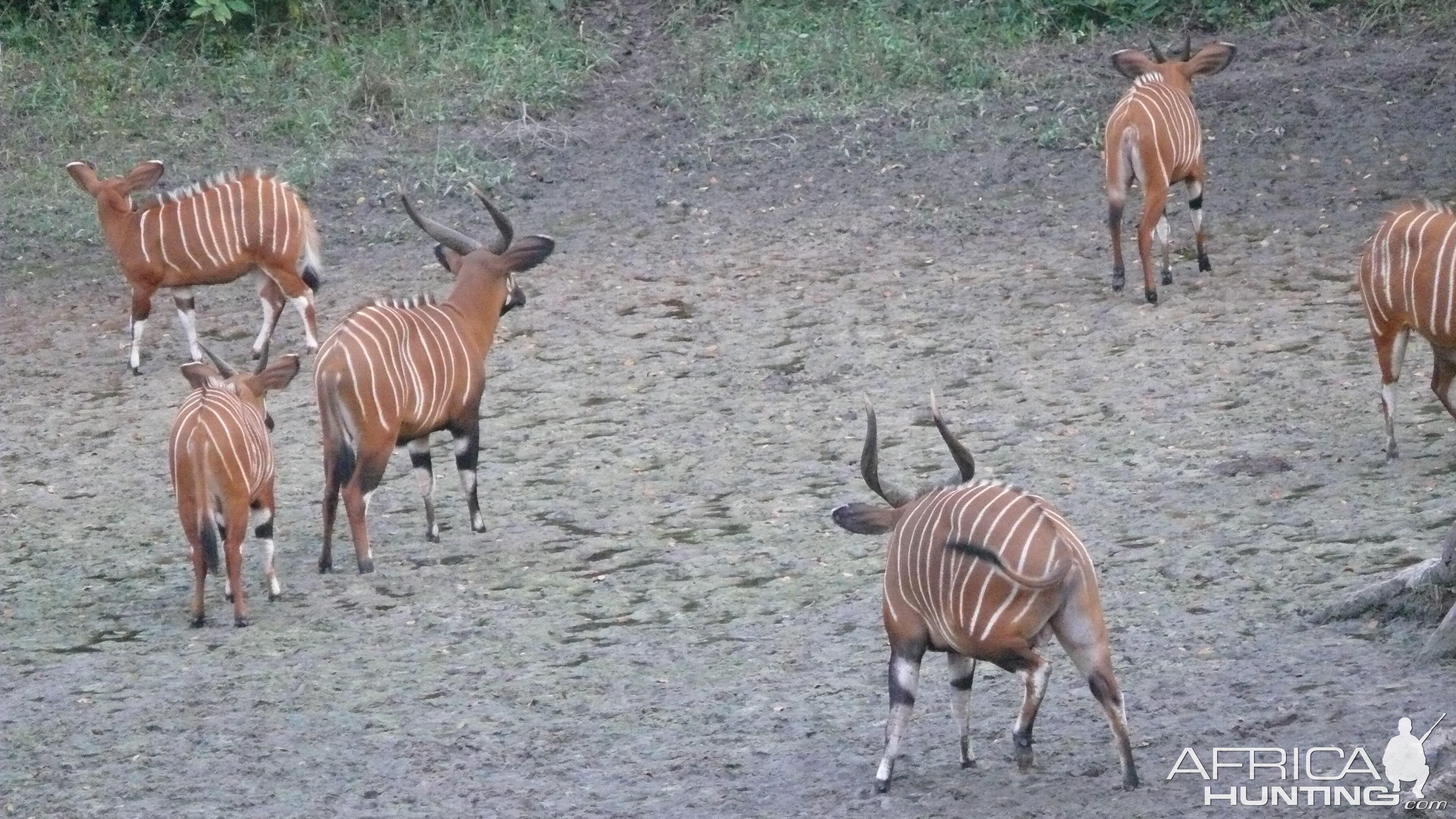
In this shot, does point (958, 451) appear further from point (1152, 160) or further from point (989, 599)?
point (1152, 160)

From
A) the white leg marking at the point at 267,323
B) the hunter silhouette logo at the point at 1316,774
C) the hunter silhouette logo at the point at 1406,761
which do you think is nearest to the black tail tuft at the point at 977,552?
the hunter silhouette logo at the point at 1316,774

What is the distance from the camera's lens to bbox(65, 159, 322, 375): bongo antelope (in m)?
9.90

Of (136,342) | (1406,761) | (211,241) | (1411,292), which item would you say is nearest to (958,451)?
(1406,761)

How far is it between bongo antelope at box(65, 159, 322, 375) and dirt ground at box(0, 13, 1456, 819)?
1.37ft

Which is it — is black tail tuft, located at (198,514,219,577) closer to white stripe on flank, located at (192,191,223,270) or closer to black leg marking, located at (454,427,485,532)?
black leg marking, located at (454,427,485,532)

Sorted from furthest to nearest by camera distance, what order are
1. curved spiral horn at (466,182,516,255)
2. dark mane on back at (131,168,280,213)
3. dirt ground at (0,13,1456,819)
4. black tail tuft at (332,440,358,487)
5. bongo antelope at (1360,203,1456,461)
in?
dark mane on back at (131,168,280,213) → curved spiral horn at (466,182,516,255) → black tail tuft at (332,440,358,487) → bongo antelope at (1360,203,1456,461) → dirt ground at (0,13,1456,819)

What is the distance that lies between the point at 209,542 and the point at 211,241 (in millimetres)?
3746

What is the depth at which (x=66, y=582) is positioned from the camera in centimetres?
725

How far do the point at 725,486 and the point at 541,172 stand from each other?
16.8 feet

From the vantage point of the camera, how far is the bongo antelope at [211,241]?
32.5 feet

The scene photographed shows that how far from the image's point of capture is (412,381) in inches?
286

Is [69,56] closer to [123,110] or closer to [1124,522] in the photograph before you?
[123,110]

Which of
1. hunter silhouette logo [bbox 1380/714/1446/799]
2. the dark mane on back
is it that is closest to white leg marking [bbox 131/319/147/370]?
the dark mane on back

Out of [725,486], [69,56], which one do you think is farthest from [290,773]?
[69,56]
